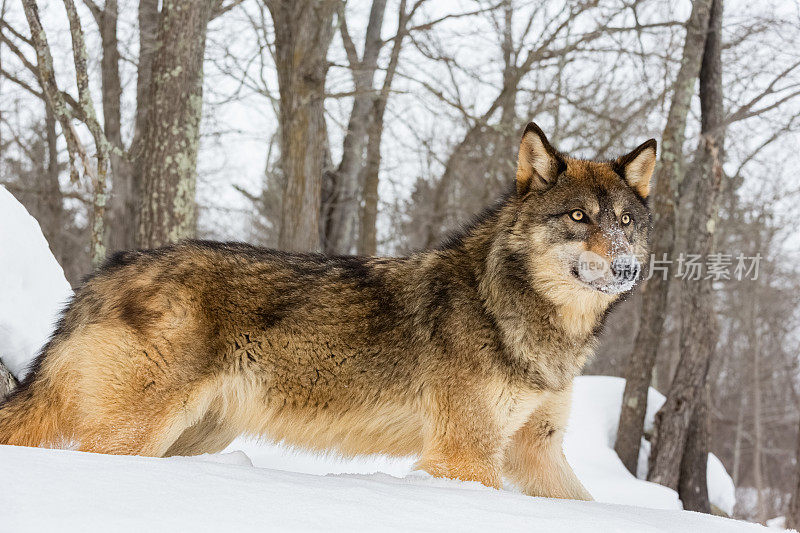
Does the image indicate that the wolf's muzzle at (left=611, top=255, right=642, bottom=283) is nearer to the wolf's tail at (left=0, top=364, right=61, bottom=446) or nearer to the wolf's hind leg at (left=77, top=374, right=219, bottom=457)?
the wolf's hind leg at (left=77, top=374, right=219, bottom=457)

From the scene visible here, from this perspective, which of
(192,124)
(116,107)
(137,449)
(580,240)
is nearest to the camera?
(137,449)

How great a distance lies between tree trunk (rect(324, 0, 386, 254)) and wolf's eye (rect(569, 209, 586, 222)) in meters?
10.5

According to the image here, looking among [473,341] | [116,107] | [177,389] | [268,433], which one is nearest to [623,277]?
[473,341]

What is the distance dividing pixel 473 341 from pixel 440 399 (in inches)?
15.1

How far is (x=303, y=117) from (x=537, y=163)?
616 centimetres

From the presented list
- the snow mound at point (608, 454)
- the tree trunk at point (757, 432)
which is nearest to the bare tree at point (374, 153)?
the snow mound at point (608, 454)

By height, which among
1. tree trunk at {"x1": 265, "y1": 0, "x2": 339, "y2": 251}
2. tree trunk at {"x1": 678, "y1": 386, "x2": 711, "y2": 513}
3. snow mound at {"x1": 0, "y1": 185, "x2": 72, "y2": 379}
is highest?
tree trunk at {"x1": 265, "y1": 0, "x2": 339, "y2": 251}

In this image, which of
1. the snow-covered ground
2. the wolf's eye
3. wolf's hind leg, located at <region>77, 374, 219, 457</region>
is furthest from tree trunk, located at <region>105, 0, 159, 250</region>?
the snow-covered ground

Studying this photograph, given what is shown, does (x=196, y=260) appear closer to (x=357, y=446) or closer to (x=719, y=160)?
(x=357, y=446)

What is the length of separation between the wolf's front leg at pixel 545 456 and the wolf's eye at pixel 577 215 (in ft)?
3.49

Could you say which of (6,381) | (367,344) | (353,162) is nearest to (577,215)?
(367,344)

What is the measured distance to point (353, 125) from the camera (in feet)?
50.6

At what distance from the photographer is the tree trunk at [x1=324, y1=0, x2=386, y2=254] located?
48.0ft

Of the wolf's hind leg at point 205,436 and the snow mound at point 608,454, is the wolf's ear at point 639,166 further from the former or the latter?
the snow mound at point 608,454
